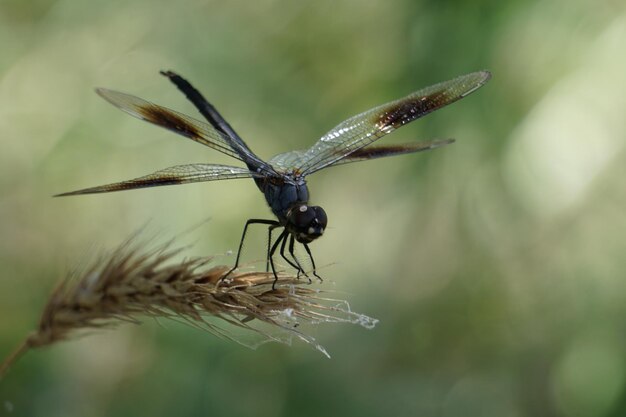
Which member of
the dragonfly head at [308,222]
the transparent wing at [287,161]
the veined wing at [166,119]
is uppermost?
the transparent wing at [287,161]

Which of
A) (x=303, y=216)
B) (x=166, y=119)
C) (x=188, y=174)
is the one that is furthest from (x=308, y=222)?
(x=166, y=119)

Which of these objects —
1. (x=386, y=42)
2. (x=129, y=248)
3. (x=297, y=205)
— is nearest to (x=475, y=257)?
(x=386, y=42)

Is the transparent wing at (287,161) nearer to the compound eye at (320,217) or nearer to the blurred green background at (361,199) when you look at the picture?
the compound eye at (320,217)

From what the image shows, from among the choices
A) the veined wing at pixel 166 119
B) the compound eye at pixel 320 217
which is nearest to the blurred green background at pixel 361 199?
the veined wing at pixel 166 119

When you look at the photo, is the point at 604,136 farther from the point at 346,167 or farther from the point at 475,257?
the point at 346,167

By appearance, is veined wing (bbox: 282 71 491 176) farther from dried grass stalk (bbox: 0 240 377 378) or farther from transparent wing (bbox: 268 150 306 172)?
dried grass stalk (bbox: 0 240 377 378)

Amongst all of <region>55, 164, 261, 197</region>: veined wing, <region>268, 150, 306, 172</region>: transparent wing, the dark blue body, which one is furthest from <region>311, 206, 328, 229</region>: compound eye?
<region>268, 150, 306, 172</region>: transparent wing

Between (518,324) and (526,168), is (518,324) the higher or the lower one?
the lower one
